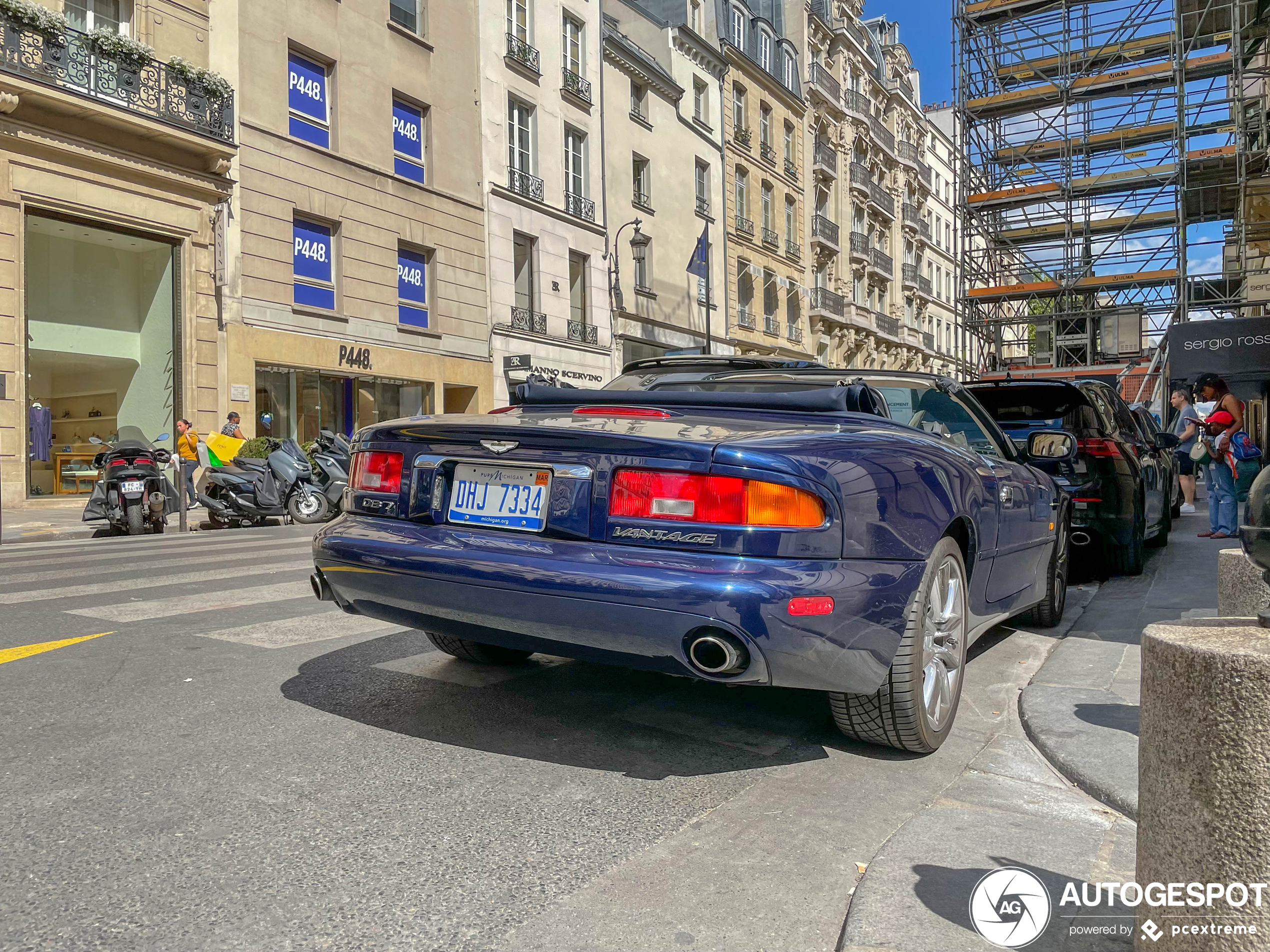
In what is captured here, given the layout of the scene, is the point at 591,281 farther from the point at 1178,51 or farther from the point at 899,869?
the point at 899,869

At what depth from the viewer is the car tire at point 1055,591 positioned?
5598mm

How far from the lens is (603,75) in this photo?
97.2ft

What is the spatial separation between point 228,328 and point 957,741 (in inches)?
689

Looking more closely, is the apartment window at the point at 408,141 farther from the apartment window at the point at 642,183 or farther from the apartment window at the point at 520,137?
the apartment window at the point at 642,183

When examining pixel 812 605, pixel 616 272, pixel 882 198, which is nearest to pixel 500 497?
pixel 812 605

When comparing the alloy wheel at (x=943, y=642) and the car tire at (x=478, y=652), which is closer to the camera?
the alloy wheel at (x=943, y=642)

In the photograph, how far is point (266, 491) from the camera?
1418 centimetres

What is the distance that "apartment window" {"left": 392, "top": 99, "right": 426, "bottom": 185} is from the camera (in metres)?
22.9

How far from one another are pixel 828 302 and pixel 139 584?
39873mm

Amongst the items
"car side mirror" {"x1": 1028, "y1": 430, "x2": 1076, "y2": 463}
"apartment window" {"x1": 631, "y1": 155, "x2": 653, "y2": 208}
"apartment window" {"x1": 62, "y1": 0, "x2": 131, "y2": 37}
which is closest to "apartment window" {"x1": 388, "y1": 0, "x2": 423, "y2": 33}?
"apartment window" {"x1": 62, "y1": 0, "x2": 131, "y2": 37}

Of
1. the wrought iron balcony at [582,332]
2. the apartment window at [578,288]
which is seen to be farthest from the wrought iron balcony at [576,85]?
the wrought iron balcony at [582,332]

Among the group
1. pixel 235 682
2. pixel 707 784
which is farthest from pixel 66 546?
pixel 707 784

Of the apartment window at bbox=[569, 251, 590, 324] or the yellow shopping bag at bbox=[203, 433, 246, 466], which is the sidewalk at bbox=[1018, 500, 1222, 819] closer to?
the yellow shopping bag at bbox=[203, 433, 246, 466]

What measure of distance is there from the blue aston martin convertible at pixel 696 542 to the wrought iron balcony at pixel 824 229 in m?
41.6
